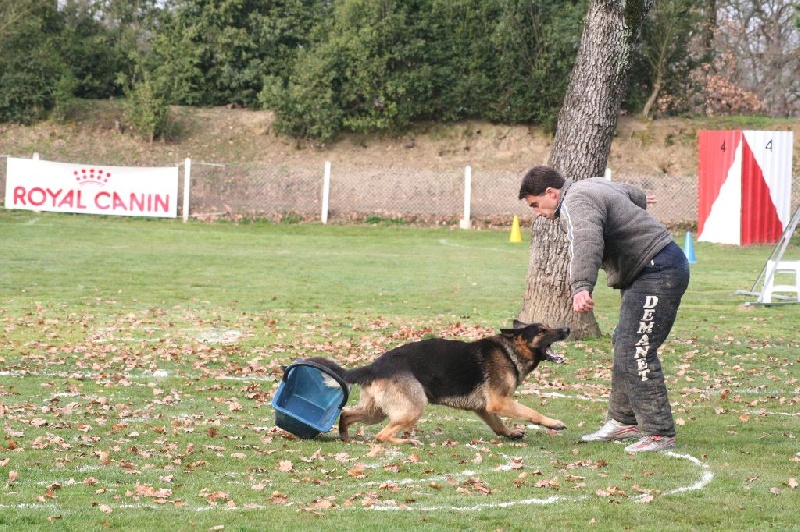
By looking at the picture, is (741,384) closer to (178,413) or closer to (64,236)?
(178,413)

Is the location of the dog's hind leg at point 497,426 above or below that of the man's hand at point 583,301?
below

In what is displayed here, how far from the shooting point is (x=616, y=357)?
8.13 m

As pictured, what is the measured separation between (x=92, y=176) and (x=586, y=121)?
977 inches

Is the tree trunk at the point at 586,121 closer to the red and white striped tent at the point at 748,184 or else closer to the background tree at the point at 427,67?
the red and white striped tent at the point at 748,184

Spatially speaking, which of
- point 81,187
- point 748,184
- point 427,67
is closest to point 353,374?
point 748,184

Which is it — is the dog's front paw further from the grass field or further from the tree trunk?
the tree trunk

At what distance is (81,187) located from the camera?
35.7m

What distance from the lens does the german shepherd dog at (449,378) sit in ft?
26.7

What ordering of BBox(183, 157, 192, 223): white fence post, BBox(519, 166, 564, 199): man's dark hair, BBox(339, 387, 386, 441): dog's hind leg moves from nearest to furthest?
BBox(519, 166, 564, 199): man's dark hair < BBox(339, 387, 386, 441): dog's hind leg < BBox(183, 157, 192, 223): white fence post

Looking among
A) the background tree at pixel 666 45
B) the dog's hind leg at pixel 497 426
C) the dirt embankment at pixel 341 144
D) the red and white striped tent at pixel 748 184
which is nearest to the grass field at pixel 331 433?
the dog's hind leg at pixel 497 426

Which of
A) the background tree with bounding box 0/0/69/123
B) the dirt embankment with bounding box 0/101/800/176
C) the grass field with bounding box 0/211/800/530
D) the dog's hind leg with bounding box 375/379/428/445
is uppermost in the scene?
the background tree with bounding box 0/0/69/123

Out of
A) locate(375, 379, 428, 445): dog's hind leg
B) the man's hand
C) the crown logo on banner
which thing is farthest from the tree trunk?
the crown logo on banner

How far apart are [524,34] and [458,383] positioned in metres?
36.3

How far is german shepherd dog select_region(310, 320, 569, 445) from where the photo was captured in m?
8.15
